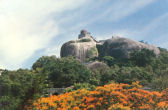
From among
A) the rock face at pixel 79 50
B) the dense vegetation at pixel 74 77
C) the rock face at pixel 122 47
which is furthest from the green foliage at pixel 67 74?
the rock face at pixel 79 50

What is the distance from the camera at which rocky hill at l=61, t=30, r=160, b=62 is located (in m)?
47.1

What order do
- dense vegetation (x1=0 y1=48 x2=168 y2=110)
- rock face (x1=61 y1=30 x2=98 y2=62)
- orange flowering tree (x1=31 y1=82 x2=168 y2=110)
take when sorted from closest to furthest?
orange flowering tree (x1=31 y1=82 x2=168 y2=110) < dense vegetation (x1=0 y1=48 x2=168 y2=110) < rock face (x1=61 y1=30 x2=98 y2=62)

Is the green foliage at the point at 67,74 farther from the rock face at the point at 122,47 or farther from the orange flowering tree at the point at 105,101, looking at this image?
the rock face at the point at 122,47

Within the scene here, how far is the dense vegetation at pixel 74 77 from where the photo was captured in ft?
39.4

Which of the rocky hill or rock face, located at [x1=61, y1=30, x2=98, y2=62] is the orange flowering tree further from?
rock face, located at [x1=61, y1=30, x2=98, y2=62]

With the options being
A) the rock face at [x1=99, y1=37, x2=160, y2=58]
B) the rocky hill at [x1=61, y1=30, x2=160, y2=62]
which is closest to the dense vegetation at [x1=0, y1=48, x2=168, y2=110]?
the rock face at [x1=99, y1=37, x2=160, y2=58]

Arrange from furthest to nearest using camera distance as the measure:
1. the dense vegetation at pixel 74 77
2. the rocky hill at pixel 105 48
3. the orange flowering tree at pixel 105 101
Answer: the rocky hill at pixel 105 48, the dense vegetation at pixel 74 77, the orange flowering tree at pixel 105 101

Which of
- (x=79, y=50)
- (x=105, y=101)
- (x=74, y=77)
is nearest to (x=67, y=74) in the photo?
(x=74, y=77)

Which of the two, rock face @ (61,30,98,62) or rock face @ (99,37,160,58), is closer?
rock face @ (99,37,160,58)

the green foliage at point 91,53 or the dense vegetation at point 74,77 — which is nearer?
the dense vegetation at point 74,77

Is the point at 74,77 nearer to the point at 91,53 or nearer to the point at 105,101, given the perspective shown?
the point at 105,101

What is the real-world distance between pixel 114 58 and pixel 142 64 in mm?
7718

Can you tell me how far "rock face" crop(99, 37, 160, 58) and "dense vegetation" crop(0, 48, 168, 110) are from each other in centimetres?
130

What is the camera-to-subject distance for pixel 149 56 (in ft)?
137
